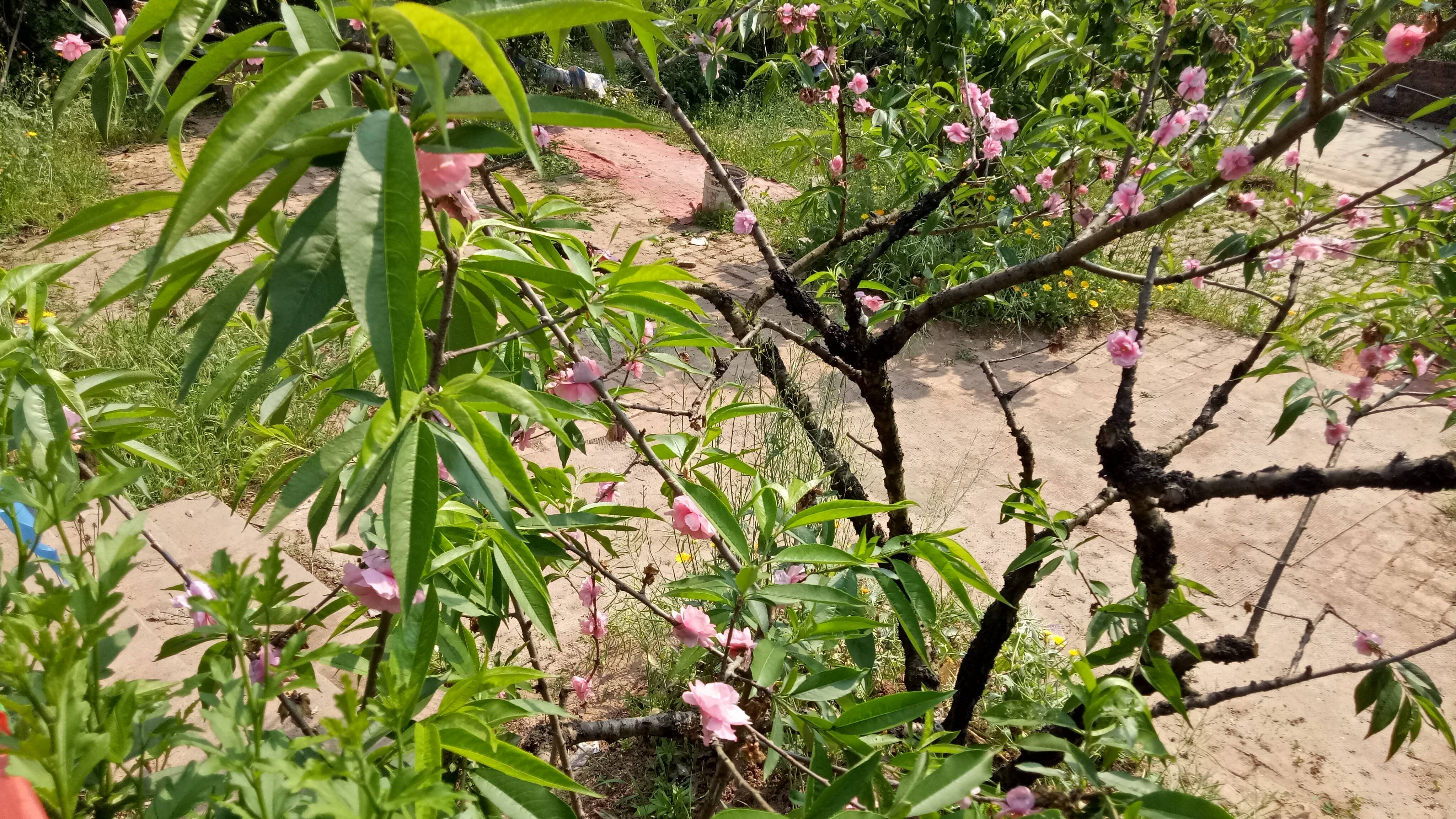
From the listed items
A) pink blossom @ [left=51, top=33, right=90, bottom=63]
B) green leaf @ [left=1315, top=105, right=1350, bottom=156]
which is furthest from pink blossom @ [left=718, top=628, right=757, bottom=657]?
pink blossom @ [left=51, top=33, right=90, bottom=63]

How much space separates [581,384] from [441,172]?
46 centimetres

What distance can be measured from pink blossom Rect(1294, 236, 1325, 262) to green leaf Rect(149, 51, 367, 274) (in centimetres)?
194

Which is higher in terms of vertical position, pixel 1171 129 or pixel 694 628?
pixel 1171 129

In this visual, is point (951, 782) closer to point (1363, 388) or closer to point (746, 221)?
point (746, 221)

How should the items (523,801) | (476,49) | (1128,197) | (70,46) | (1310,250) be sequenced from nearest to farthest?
(476,49), (523,801), (1128,197), (1310,250), (70,46)

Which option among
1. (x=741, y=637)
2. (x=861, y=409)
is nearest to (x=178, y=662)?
(x=741, y=637)

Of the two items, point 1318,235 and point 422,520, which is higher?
point 422,520

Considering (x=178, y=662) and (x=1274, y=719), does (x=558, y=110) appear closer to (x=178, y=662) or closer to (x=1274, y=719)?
(x=178, y=662)

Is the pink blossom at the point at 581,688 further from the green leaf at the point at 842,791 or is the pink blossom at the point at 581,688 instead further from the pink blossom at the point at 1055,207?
the pink blossom at the point at 1055,207

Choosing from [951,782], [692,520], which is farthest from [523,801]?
[692,520]

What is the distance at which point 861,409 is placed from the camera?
3412mm

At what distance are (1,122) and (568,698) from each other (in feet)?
19.5

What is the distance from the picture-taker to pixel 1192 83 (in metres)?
2.13

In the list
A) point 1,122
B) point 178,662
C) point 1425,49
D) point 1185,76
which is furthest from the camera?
point 1,122
